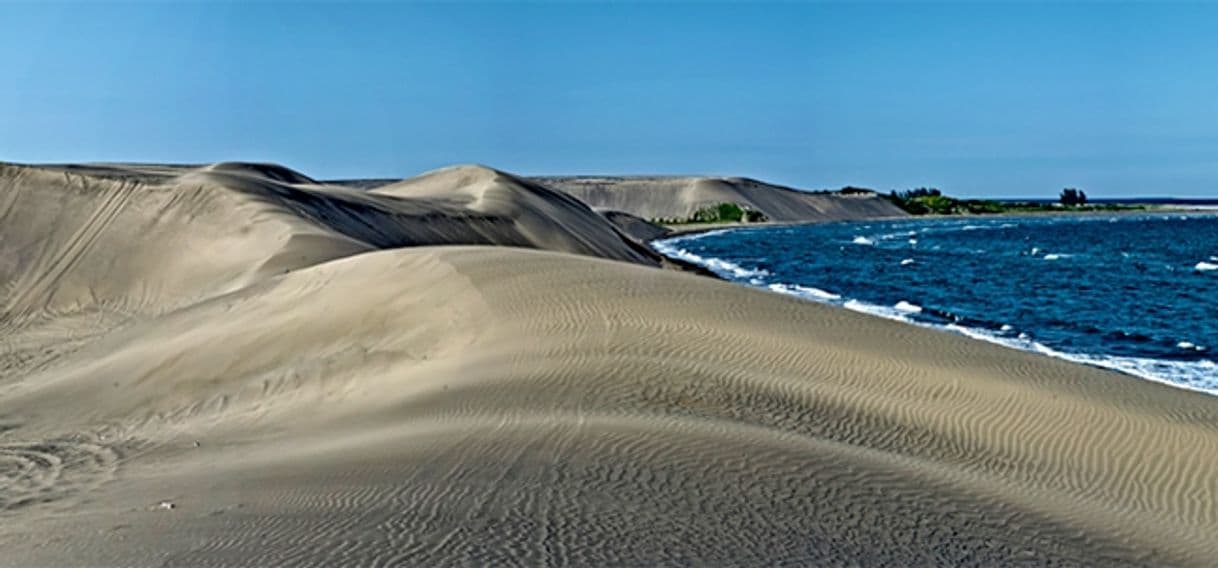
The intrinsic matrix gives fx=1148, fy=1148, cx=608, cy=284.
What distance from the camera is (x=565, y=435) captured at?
30.8 feet

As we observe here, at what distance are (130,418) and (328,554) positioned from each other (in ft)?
26.7

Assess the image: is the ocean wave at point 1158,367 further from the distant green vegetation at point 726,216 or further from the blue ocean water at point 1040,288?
the distant green vegetation at point 726,216

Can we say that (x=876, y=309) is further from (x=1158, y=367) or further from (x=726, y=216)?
(x=726, y=216)

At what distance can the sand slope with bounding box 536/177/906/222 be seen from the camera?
520 feet

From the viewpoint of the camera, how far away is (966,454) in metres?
10.4

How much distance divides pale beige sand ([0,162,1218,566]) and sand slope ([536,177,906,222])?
138 meters

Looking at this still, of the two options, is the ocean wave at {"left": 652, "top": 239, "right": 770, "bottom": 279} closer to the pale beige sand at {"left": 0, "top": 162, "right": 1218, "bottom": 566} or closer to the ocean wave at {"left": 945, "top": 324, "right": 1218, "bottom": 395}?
the ocean wave at {"left": 945, "top": 324, "right": 1218, "bottom": 395}

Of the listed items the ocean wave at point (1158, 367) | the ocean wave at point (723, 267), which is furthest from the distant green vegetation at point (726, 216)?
the ocean wave at point (1158, 367)

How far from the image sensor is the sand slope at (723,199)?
159 meters

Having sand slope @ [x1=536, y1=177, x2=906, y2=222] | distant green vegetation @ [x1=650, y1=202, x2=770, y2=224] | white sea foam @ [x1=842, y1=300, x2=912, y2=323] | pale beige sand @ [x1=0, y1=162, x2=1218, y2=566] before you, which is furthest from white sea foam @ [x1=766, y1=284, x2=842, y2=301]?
sand slope @ [x1=536, y1=177, x2=906, y2=222]

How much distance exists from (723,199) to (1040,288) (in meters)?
121

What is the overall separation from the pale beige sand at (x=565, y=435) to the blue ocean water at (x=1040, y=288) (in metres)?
7.76

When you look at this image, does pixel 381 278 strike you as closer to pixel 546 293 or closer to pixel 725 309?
pixel 546 293

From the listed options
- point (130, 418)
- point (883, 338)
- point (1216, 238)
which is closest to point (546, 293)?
point (883, 338)
